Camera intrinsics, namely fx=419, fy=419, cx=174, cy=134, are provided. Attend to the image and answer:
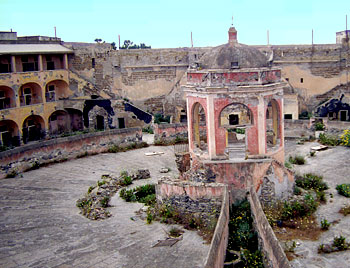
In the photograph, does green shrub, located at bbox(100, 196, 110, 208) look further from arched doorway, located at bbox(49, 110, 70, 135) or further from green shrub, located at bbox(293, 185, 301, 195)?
arched doorway, located at bbox(49, 110, 70, 135)

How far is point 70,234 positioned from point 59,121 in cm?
2228

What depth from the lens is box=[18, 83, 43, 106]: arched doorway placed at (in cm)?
3102

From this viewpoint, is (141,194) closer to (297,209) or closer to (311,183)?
(297,209)

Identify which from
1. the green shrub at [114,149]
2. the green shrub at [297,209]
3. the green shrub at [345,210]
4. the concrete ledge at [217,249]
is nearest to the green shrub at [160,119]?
the green shrub at [114,149]

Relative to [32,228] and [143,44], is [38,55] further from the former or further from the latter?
[143,44]

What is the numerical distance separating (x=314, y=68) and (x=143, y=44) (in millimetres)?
29981

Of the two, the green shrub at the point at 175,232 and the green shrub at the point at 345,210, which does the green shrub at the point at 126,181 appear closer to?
the green shrub at the point at 175,232

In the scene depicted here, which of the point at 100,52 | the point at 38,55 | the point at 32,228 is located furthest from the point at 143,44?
the point at 32,228

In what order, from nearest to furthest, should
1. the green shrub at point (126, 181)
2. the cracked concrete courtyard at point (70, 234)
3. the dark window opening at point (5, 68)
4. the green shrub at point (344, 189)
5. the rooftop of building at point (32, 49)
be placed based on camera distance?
the cracked concrete courtyard at point (70, 234)
the green shrub at point (344, 189)
the green shrub at point (126, 181)
the rooftop of building at point (32, 49)
the dark window opening at point (5, 68)

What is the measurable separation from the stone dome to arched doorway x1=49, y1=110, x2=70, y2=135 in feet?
65.2

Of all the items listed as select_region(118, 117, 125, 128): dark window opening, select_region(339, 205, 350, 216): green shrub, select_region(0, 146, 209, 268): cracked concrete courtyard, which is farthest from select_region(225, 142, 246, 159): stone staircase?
select_region(118, 117, 125, 128): dark window opening

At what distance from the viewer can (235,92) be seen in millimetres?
15234

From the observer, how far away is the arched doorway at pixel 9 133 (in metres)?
28.8

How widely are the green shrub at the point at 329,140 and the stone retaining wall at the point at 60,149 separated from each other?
36.9ft
